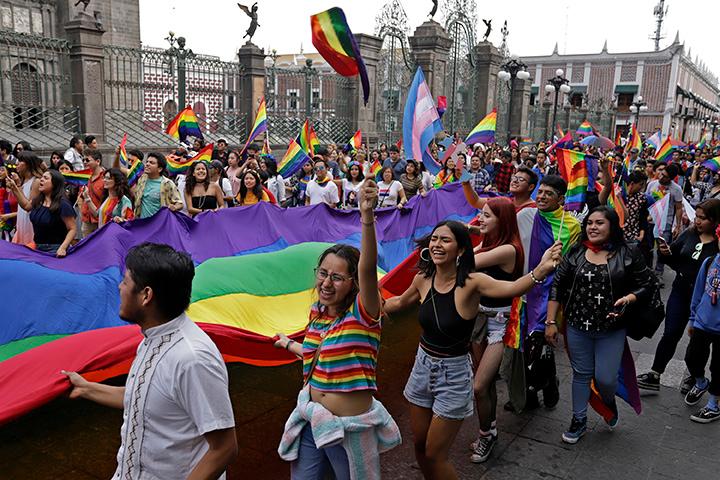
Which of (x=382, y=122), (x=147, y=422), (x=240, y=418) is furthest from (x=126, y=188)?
(x=382, y=122)

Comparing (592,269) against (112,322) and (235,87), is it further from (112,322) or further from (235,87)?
(235,87)

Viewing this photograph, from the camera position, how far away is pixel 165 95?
1742cm

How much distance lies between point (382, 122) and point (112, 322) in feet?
60.0

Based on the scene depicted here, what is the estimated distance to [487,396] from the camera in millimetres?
4473

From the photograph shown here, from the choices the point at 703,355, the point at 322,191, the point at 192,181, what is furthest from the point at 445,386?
the point at 322,191

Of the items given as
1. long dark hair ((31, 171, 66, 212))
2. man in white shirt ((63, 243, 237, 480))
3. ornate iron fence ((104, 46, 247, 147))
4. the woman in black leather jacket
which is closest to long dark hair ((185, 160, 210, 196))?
long dark hair ((31, 171, 66, 212))

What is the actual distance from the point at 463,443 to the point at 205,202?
5059 mm

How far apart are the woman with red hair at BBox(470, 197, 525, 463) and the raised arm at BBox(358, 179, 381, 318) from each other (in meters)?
1.63

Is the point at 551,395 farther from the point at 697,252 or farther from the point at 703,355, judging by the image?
the point at 697,252

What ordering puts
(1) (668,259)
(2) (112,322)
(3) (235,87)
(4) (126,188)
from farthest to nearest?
(3) (235,87) < (4) (126,188) < (1) (668,259) < (2) (112,322)

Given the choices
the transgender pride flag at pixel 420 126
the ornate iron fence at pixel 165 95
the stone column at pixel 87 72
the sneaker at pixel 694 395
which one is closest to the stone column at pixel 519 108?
the ornate iron fence at pixel 165 95

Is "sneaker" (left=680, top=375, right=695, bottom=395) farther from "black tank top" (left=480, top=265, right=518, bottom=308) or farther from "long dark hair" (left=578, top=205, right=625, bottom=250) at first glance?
"black tank top" (left=480, top=265, right=518, bottom=308)

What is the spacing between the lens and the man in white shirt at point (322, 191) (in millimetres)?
10234

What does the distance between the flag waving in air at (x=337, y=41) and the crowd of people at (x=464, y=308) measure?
584 millimetres
